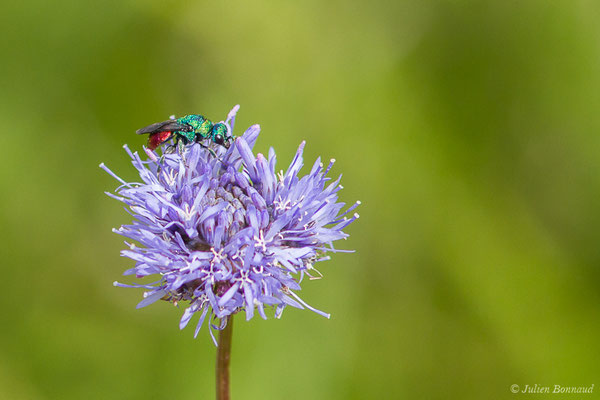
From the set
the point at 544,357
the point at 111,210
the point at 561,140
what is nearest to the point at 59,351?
the point at 111,210

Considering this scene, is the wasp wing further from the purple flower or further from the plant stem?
the plant stem

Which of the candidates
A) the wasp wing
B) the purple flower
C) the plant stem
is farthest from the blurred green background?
the wasp wing

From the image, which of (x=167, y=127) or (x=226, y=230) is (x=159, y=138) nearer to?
(x=167, y=127)

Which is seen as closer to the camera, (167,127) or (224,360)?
(224,360)

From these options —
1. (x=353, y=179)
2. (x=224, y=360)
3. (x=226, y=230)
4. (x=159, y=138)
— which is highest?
(x=353, y=179)

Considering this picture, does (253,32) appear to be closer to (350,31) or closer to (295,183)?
(350,31)

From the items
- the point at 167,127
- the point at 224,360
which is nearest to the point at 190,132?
the point at 167,127
